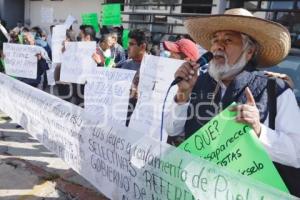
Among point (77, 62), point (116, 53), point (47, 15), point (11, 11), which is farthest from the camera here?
point (11, 11)

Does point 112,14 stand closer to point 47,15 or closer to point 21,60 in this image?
point 21,60

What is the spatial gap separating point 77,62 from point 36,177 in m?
1.38

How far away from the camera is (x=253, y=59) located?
2.19m

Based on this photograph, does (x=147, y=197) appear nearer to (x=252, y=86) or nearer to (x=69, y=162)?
(x=252, y=86)

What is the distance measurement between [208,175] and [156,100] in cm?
128

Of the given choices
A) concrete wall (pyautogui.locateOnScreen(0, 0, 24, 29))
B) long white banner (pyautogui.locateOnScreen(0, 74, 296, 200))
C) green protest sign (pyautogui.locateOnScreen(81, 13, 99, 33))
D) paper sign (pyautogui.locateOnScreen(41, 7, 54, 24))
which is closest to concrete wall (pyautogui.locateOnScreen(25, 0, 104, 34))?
paper sign (pyautogui.locateOnScreen(41, 7, 54, 24))

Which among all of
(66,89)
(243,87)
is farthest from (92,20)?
(243,87)

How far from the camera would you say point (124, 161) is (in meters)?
2.55

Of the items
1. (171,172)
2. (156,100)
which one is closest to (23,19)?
(156,100)

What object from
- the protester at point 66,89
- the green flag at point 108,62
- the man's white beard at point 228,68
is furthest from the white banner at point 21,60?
the man's white beard at point 228,68

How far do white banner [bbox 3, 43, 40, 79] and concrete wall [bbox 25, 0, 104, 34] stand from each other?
620cm

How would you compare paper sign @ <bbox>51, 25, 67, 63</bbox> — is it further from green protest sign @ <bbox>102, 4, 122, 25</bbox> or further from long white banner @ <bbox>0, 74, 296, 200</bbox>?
green protest sign @ <bbox>102, 4, 122, 25</bbox>

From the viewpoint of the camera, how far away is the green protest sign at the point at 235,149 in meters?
1.72

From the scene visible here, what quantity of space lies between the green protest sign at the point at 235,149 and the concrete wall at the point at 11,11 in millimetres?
15322
